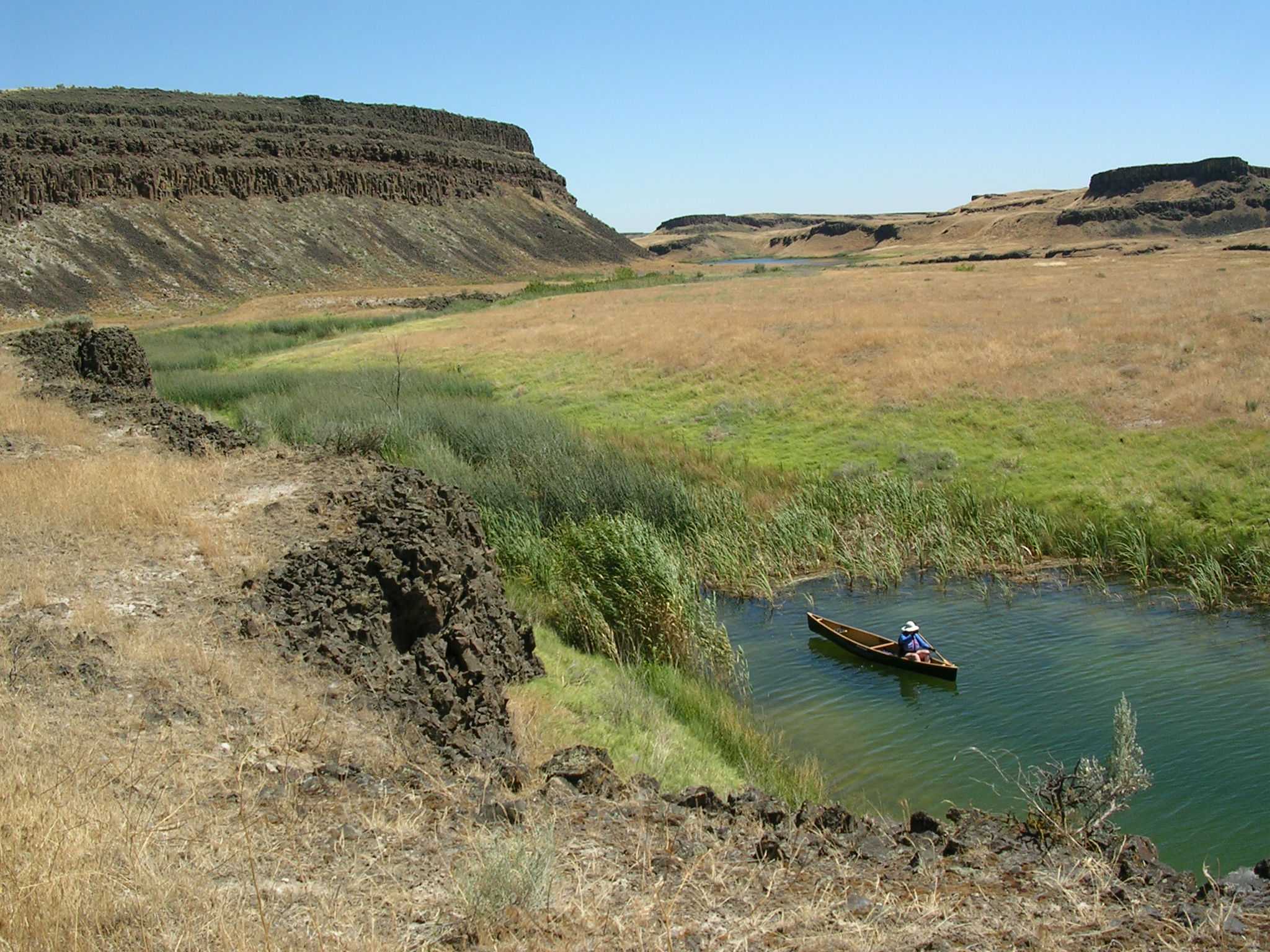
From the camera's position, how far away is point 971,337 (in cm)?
3127

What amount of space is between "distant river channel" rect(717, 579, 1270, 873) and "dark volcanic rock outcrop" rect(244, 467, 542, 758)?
11.0 ft

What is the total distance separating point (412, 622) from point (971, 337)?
25055 millimetres

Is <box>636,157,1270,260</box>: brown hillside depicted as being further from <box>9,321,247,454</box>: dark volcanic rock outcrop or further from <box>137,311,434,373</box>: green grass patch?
<box>9,321,247,454</box>: dark volcanic rock outcrop

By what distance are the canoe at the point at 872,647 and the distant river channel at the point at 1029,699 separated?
0.43ft

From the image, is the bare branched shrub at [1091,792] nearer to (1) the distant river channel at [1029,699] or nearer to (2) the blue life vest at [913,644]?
(1) the distant river channel at [1029,699]

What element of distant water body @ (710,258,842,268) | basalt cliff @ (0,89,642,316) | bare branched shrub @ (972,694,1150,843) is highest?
basalt cliff @ (0,89,642,316)

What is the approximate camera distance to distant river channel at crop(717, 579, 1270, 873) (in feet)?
31.2

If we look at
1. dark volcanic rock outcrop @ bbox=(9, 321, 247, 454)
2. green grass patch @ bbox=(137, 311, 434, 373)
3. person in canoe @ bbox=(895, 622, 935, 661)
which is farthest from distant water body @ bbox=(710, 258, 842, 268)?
person in canoe @ bbox=(895, 622, 935, 661)

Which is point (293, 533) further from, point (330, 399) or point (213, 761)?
point (330, 399)

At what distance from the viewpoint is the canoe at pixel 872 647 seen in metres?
12.4

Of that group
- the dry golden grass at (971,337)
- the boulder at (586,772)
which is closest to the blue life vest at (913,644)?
the boulder at (586,772)

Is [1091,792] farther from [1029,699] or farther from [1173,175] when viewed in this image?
[1173,175]

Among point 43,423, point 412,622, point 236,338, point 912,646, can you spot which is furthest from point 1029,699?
point 236,338

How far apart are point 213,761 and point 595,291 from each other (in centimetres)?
6410
